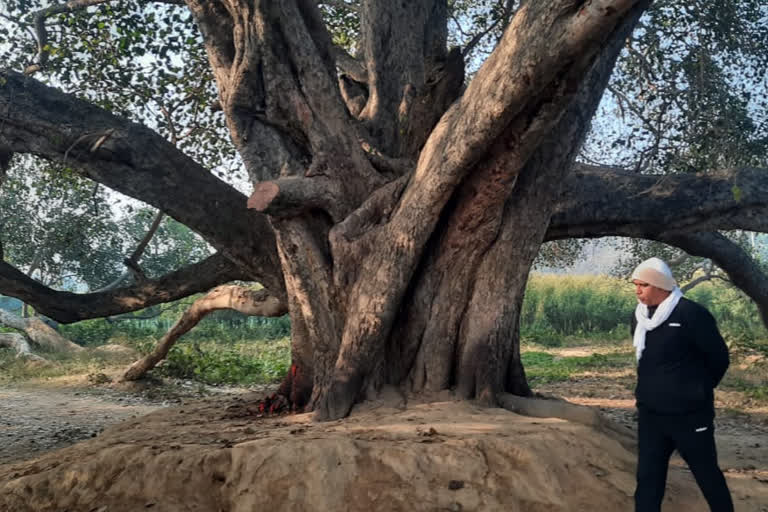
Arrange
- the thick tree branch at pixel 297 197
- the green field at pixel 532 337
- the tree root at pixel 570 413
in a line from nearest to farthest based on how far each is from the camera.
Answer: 1. the tree root at pixel 570 413
2. the thick tree branch at pixel 297 197
3. the green field at pixel 532 337

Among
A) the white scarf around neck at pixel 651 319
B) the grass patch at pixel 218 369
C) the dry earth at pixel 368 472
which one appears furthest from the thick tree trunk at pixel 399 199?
the grass patch at pixel 218 369

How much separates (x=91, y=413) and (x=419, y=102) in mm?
6257

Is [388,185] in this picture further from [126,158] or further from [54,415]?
[54,415]

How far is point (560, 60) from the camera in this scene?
4.00 metres

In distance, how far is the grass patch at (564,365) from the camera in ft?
37.5

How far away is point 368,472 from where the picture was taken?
3848 mm

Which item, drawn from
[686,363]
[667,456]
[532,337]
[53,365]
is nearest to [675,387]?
[686,363]

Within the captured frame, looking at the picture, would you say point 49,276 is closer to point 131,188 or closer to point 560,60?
point 131,188

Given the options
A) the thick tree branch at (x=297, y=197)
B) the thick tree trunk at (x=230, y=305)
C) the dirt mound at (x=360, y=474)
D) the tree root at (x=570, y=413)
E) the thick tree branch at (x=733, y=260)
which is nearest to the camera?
the dirt mound at (x=360, y=474)

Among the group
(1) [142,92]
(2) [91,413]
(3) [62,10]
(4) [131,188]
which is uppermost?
(3) [62,10]

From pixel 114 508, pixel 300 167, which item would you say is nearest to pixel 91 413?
pixel 300 167

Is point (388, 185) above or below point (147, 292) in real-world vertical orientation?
above

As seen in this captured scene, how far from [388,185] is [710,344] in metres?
3.14

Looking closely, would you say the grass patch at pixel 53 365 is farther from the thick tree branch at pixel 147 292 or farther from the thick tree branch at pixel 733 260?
the thick tree branch at pixel 733 260
